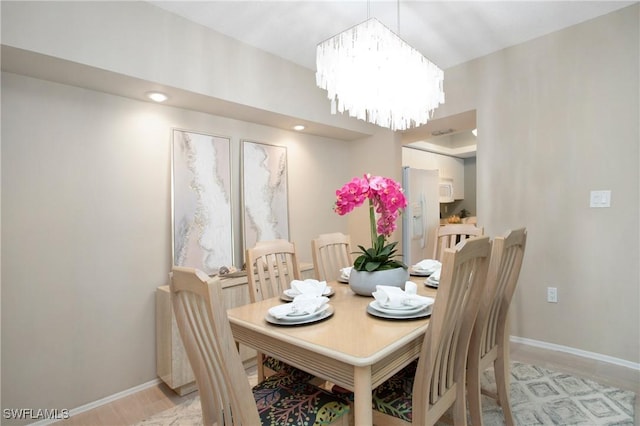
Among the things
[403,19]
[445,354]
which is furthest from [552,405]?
[403,19]

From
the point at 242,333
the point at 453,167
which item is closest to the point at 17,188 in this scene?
the point at 242,333

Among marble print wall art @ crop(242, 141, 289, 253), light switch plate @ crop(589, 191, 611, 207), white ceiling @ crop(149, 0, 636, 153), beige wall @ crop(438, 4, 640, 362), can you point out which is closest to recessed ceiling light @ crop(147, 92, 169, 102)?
white ceiling @ crop(149, 0, 636, 153)

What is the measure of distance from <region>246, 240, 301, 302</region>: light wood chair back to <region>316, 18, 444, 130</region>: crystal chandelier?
949mm

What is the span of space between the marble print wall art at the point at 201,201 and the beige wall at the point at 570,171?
92.7 inches

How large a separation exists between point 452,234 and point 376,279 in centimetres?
117

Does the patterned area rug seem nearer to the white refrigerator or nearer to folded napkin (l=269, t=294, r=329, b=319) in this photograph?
folded napkin (l=269, t=294, r=329, b=319)

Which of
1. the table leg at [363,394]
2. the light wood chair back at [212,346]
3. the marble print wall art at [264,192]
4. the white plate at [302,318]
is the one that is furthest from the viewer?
the marble print wall art at [264,192]

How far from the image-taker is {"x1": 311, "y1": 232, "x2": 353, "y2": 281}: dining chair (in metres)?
2.28

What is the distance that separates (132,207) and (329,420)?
1986 millimetres

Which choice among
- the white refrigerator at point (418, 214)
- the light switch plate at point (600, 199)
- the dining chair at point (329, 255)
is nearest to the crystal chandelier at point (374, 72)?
the dining chair at point (329, 255)

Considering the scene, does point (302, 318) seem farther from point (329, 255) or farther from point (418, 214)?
point (418, 214)

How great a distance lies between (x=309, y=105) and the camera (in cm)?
320

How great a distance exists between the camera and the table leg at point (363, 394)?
1.07 meters

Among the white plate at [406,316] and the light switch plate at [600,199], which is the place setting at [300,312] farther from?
the light switch plate at [600,199]
